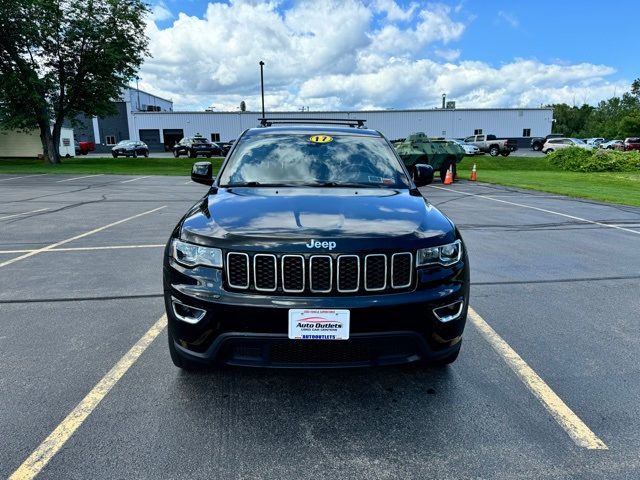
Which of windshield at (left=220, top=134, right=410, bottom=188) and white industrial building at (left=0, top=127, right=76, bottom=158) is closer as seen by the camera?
windshield at (left=220, top=134, right=410, bottom=188)

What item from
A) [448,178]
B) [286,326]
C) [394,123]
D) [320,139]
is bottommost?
[448,178]

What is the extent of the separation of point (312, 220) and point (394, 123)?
5441cm

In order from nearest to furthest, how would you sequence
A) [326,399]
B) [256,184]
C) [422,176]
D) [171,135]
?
[326,399] → [256,184] → [422,176] → [171,135]

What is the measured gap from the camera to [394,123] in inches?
2149

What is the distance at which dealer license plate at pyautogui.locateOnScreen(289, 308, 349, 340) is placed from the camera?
8.10 feet

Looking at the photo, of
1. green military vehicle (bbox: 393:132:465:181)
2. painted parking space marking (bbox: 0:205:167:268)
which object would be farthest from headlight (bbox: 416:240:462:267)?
green military vehicle (bbox: 393:132:465:181)

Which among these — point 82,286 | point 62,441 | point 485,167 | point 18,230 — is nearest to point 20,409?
point 62,441

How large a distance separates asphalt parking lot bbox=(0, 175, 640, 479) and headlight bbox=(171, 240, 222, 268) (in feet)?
2.97

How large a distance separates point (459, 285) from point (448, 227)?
0.40m

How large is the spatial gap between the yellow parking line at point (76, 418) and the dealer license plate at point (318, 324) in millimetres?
1365

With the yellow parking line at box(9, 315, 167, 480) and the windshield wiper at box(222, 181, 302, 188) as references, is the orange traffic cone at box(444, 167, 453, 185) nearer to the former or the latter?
the windshield wiper at box(222, 181, 302, 188)

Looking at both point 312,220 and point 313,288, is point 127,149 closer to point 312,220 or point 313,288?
point 312,220

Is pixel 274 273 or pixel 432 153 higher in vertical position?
pixel 432 153

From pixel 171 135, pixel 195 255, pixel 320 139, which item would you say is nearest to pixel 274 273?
pixel 195 255
